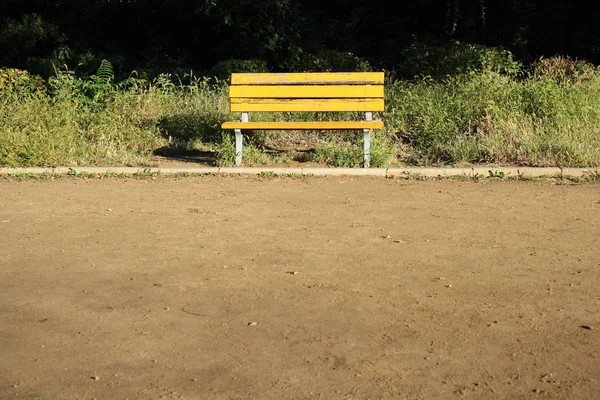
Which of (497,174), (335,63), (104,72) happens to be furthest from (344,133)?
(335,63)

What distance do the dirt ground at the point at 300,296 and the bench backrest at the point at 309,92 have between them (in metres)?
2.15

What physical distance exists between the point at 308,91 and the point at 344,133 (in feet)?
4.59

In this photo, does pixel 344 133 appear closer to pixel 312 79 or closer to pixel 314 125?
pixel 312 79

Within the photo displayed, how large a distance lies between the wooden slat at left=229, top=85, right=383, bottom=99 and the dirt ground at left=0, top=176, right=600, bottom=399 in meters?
2.20

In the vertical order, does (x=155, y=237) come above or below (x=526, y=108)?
below

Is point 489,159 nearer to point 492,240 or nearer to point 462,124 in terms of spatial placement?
point 462,124

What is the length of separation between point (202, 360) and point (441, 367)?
1013mm

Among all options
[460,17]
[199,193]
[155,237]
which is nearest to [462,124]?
[199,193]

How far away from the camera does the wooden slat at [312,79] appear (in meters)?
9.50

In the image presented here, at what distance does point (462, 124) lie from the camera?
10242mm

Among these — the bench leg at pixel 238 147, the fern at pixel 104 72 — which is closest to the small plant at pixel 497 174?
the bench leg at pixel 238 147

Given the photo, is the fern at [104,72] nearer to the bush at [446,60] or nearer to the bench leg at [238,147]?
the bench leg at [238,147]

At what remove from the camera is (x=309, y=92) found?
952cm

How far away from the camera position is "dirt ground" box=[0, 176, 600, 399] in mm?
3596
